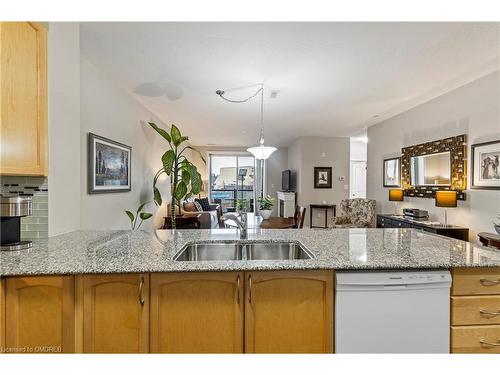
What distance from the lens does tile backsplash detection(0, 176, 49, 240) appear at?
1.83m

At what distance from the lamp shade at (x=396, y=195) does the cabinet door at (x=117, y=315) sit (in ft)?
14.8

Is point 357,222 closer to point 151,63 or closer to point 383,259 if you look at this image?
point 383,259

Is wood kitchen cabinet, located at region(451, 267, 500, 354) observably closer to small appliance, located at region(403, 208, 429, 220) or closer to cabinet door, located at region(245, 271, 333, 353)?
cabinet door, located at region(245, 271, 333, 353)

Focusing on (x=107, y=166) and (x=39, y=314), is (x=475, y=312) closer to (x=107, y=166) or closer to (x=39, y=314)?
(x=39, y=314)

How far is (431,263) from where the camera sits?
1.40 meters

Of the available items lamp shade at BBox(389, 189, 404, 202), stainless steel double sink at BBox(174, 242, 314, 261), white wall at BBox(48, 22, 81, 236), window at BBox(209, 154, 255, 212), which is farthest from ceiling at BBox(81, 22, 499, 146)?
window at BBox(209, 154, 255, 212)

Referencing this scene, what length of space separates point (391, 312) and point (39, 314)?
1.77 metres

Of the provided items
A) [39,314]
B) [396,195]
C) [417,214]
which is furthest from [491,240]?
[39,314]

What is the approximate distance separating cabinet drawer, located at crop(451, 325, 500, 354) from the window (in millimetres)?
8014

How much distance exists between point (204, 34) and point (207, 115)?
2715 mm

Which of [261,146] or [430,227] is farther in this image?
[261,146]

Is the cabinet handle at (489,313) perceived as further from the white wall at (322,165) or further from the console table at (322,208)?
the white wall at (322,165)

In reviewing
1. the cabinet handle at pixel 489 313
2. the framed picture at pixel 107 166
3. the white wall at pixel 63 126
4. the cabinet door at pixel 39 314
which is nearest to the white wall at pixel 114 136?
the framed picture at pixel 107 166

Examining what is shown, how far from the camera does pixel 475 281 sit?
4.63ft
